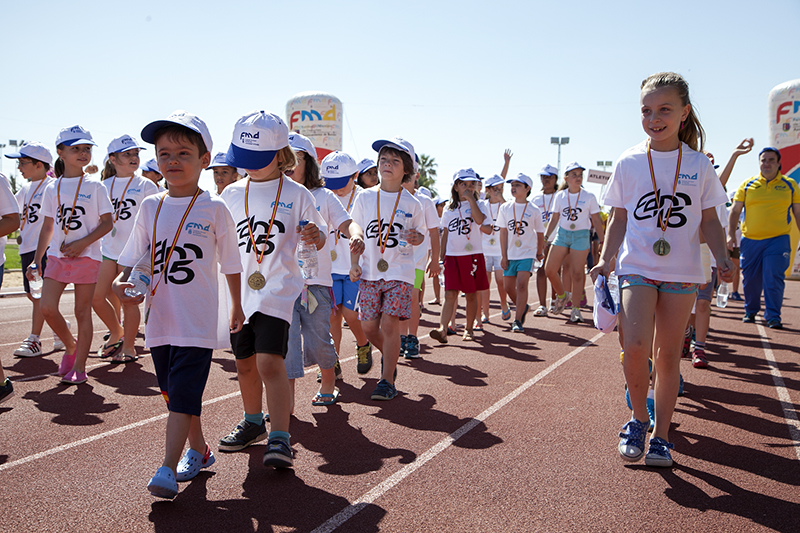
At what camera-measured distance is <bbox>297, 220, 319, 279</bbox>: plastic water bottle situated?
4324mm

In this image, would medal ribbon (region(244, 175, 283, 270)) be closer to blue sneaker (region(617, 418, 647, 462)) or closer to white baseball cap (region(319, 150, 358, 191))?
white baseball cap (region(319, 150, 358, 191))

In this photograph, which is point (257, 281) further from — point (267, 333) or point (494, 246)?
point (494, 246)

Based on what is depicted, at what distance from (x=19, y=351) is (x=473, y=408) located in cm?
572

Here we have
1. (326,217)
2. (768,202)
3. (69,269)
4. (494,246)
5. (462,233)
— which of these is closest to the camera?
(326,217)

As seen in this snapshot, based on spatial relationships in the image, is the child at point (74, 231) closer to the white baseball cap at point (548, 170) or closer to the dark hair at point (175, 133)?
the dark hair at point (175, 133)

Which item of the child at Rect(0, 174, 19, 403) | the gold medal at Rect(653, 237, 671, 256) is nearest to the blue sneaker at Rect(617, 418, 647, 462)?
the gold medal at Rect(653, 237, 671, 256)

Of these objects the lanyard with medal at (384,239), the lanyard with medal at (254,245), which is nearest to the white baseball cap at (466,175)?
the lanyard with medal at (384,239)

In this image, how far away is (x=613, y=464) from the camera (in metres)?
4.18

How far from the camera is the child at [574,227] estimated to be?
11.4 meters

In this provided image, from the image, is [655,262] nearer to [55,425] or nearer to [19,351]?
[55,425]

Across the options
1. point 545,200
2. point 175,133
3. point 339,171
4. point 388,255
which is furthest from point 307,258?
point 545,200

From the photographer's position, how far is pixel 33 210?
8398 mm

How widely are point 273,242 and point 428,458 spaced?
174 centimetres

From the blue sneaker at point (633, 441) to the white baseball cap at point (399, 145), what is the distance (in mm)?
3161
